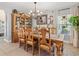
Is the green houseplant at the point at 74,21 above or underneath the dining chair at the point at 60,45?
above

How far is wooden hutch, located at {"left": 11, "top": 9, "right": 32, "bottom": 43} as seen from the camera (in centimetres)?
185

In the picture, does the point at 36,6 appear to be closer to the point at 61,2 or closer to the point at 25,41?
the point at 61,2

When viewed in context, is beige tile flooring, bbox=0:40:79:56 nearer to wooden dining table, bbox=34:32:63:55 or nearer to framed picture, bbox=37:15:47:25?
wooden dining table, bbox=34:32:63:55

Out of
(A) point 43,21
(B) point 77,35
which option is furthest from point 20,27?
(B) point 77,35

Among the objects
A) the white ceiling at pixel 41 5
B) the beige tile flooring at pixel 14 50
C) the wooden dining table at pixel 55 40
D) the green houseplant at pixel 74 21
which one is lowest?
the beige tile flooring at pixel 14 50

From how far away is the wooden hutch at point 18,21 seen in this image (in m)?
1.85

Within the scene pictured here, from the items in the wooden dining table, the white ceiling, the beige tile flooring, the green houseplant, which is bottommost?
the beige tile flooring

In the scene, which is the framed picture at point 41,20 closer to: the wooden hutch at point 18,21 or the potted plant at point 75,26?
the wooden hutch at point 18,21

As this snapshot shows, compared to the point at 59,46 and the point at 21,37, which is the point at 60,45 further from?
the point at 21,37

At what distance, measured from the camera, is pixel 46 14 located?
6.04ft

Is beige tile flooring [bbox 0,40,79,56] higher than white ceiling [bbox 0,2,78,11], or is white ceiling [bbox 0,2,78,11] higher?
white ceiling [bbox 0,2,78,11]

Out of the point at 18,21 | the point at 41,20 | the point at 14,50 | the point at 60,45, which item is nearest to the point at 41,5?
the point at 41,20

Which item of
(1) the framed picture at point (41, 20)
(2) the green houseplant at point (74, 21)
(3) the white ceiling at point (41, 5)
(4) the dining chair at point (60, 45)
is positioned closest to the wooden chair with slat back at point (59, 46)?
(4) the dining chair at point (60, 45)

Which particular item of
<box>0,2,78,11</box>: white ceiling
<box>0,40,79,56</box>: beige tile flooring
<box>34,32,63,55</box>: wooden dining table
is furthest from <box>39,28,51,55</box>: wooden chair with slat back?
<box>0,2,78,11</box>: white ceiling
